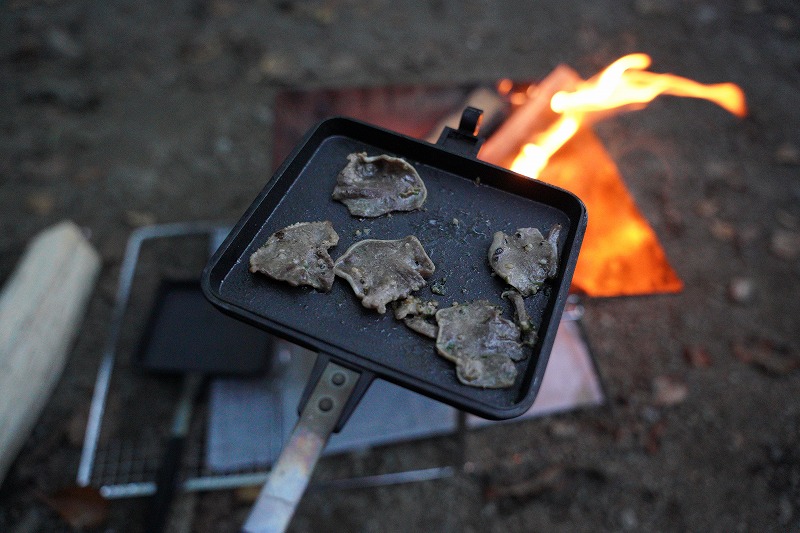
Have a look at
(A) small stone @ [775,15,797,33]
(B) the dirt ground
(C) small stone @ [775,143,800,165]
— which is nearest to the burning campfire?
(B) the dirt ground

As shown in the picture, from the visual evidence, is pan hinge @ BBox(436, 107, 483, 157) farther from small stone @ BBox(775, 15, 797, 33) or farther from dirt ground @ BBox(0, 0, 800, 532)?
small stone @ BBox(775, 15, 797, 33)

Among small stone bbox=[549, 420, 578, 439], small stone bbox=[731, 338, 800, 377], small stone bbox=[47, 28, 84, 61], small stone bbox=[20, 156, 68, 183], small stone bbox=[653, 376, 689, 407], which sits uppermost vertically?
small stone bbox=[731, 338, 800, 377]

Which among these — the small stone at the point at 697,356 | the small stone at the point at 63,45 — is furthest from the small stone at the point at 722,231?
the small stone at the point at 63,45

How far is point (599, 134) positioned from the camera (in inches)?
156

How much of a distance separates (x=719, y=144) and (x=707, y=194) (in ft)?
1.77

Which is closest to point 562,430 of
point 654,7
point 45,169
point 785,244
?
point 785,244

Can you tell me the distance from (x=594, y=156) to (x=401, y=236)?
5.59 ft

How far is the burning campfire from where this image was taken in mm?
2504

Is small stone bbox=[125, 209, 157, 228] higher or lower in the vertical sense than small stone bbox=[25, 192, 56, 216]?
higher

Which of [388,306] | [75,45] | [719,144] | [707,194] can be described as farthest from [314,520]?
[75,45]

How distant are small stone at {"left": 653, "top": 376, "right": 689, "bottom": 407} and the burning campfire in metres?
0.82

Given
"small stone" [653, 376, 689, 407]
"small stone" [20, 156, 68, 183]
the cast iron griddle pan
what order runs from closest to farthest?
1. the cast iron griddle pan
2. "small stone" [653, 376, 689, 407]
3. "small stone" [20, 156, 68, 183]

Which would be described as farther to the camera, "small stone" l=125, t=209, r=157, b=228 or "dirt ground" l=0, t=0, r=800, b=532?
"small stone" l=125, t=209, r=157, b=228

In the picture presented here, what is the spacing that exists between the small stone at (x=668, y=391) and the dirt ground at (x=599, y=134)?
1cm
